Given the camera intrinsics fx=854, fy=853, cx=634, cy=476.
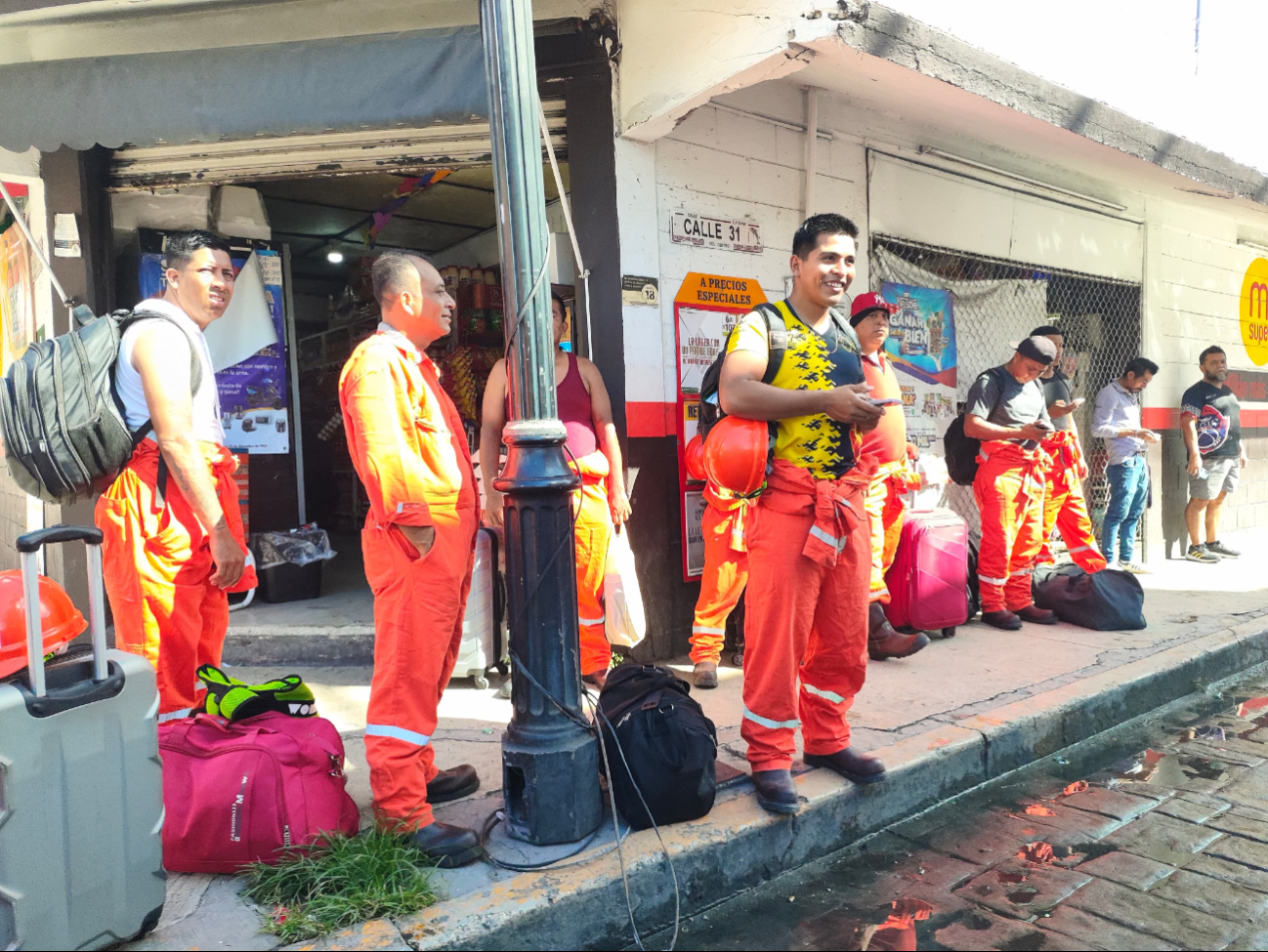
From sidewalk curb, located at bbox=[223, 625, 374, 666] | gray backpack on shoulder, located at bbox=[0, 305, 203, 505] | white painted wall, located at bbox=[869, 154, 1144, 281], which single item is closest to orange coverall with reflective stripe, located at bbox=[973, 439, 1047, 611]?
white painted wall, located at bbox=[869, 154, 1144, 281]

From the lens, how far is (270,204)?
22.4ft

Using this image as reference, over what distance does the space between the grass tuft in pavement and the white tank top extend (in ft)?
4.67

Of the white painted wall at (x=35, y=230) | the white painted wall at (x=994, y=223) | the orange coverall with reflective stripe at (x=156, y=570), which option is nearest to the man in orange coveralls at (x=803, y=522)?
the orange coverall with reflective stripe at (x=156, y=570)

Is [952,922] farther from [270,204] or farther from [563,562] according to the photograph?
[270,204]

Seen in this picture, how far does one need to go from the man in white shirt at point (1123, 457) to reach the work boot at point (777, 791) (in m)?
6.06

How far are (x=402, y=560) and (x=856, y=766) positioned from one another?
1836 mm

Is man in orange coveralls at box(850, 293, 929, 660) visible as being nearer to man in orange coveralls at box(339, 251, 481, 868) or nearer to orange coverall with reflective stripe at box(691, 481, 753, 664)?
orange coverall with reflective stripe at box(691, 481, 753, 664)

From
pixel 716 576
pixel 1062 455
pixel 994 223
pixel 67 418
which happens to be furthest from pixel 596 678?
pixel 994 223

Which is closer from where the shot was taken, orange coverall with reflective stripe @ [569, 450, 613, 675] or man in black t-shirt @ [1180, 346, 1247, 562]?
orange coverall with reflective stripe @ [569, 450, 613, 675]

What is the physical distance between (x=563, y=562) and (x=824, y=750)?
1.33 metres

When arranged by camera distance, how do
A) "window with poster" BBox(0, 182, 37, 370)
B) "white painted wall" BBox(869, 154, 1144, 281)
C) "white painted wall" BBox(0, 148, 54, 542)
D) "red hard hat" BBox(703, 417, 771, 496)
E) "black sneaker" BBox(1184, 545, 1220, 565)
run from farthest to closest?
"black sneaker" BBox(1184, 545, 1220, 565)
"white painted wall" BBox(869, 154, 1144, 281)
"window with poster" BBox(0, 182, 37, 370)
"white painted wall" BBox(0, 148, 54, 542)
"red hard hat" BBox(703, 417, 771, 496)

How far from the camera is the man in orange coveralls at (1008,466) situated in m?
5.56

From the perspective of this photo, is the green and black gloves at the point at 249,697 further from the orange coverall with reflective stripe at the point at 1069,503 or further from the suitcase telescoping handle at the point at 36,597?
the orange coverall with reflective stripe at the point at 1069,503

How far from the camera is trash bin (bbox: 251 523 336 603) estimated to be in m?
6.09
